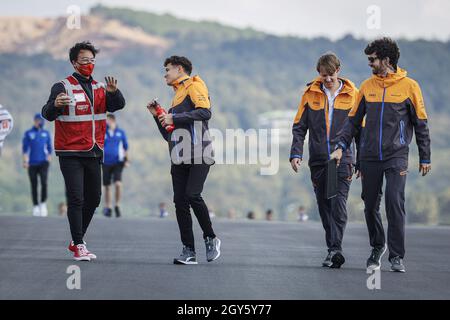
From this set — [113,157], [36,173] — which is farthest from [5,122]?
[36,173]

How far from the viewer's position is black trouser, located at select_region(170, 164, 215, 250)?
470 inches

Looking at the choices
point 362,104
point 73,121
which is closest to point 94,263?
point 73,121

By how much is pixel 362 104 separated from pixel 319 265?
1714 millimetres

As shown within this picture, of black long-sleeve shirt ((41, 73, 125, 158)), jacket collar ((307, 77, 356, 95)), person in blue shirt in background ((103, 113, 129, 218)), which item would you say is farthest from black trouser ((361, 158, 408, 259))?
person in blue shirt in background ((103, 113, 129, 218))

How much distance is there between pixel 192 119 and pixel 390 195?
80.7 inches

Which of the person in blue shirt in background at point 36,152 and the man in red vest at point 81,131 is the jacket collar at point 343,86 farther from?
the person in blue shirt in background at point 36,152

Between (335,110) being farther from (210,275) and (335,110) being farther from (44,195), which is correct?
(44,195)

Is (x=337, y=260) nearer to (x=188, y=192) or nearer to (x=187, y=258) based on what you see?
(x=187, y=258)

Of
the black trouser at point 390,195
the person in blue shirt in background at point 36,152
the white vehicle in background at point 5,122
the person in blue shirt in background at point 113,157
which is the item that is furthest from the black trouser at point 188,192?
the person in blue shirt in background at point 36,152

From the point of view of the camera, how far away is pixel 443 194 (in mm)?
158250

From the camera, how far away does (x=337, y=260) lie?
11.7 metres

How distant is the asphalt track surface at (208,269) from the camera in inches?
361

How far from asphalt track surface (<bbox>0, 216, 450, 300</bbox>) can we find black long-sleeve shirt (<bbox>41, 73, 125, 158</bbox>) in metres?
1.06
